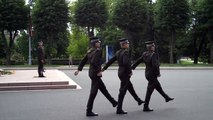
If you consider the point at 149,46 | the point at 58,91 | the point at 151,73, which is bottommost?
the point at 58,91

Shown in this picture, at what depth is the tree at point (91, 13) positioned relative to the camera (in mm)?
46562

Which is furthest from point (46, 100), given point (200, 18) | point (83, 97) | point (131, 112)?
point (200, 18)

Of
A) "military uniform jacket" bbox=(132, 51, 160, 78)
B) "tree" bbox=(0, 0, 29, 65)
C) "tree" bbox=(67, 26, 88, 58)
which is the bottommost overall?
"military uniform jacket" bbox=(132, 51, 160, 78)

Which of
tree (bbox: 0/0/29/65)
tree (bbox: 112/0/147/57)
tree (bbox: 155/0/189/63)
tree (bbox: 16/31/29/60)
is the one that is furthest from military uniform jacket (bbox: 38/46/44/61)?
tree (bbox: 16/31/29/60)

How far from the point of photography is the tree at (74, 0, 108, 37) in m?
46.6

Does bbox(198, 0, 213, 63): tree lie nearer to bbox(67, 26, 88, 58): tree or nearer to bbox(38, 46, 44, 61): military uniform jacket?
bbox(67, 26, 88, 58): tree

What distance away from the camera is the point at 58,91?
15.5 meters

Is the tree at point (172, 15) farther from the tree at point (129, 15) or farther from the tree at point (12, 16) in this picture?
the tree at point (12, 16)

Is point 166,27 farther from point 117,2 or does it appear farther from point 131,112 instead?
point 131,112

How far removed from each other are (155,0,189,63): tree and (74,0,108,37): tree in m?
6.84

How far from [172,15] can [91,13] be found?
9.74 m

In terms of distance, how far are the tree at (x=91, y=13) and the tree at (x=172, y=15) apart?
269 inches

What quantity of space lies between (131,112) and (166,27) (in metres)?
37.7

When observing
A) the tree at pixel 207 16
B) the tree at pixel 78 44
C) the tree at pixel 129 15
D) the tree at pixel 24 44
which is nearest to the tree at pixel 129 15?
the tree at pixel 129 15
